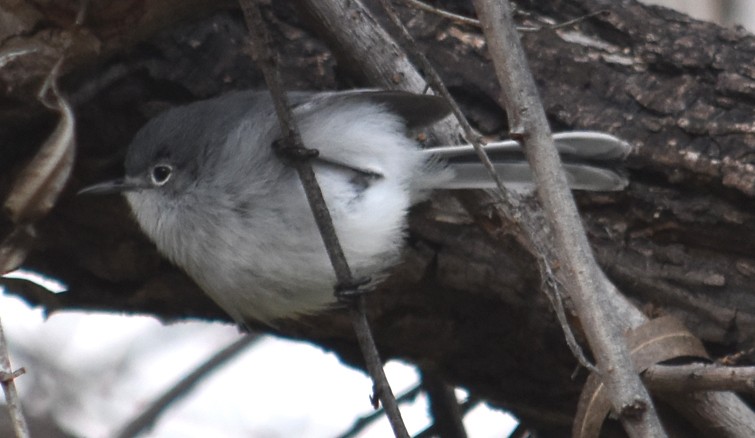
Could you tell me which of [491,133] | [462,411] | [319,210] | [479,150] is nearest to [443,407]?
[462,411]

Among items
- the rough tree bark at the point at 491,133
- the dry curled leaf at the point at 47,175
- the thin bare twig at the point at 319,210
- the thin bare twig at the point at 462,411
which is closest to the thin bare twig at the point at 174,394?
the rough tree bark at the point at 491,133

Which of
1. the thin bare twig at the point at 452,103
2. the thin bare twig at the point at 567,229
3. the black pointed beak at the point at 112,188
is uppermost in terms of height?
the black pointed beak at the point at 112,188

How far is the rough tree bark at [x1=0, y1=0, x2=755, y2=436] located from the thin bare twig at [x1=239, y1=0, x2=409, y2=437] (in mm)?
530

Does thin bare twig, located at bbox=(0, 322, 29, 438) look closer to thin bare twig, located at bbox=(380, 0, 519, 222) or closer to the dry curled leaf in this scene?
the dry curled leaf

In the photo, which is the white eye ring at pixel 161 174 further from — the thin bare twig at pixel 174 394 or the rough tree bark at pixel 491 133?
the thin bare twig at pixel 174 394

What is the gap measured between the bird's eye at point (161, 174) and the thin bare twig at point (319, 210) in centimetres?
62

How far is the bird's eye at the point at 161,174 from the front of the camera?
2.51 metres

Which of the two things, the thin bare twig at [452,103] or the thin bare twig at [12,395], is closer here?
the thin bare twig at [12,395]

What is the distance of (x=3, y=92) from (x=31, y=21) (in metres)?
0.20

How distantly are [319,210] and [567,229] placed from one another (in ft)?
1.81

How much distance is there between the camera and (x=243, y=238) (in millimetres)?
2223

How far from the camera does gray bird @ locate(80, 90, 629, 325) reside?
7.28 feet

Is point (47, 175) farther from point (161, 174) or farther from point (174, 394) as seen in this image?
point (174, 394)

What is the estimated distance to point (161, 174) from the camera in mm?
2535
